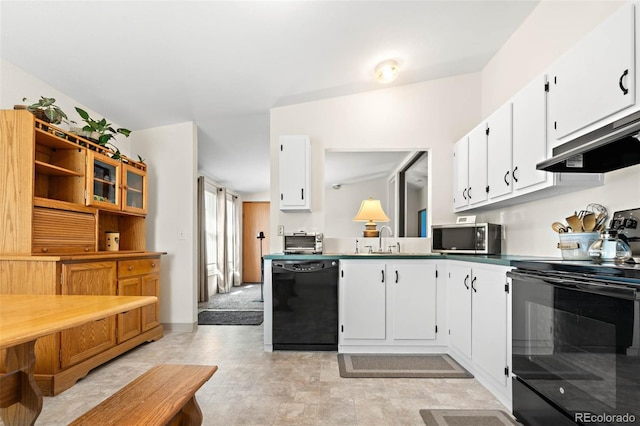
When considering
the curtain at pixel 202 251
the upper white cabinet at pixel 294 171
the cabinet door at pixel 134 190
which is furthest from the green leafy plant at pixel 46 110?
the curtain at pixel 202 251

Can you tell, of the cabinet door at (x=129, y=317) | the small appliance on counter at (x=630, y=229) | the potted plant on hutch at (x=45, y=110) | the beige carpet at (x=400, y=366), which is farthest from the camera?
the cabinet door at (x=129, y=317)

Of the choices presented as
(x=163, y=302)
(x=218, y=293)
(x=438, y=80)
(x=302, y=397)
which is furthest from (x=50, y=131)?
(x=218, y=293)

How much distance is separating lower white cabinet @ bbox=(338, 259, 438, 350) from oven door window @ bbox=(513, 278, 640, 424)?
48.0 inches

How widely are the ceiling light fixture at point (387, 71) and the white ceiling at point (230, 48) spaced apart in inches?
2.9

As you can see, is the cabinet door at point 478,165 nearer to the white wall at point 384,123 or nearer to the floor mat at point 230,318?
the white wall at point 384,123

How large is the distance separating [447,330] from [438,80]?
102 inches

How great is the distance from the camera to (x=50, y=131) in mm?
2701

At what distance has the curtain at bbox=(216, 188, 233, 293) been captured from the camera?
706 cm

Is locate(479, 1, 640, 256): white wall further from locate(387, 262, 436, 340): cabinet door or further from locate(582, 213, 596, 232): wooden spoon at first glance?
locate(387, 262, 436, 340): cabinet door

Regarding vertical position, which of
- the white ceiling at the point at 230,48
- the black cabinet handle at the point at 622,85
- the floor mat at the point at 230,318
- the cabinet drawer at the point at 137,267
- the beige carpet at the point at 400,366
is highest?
the white ceiling at the point at 230,48

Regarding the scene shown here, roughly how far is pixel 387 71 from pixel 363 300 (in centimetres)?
215

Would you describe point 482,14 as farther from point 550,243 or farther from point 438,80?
point 550,243

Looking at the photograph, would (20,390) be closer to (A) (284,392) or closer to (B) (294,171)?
(A) (284,392)

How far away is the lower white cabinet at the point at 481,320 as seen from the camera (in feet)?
7.34
